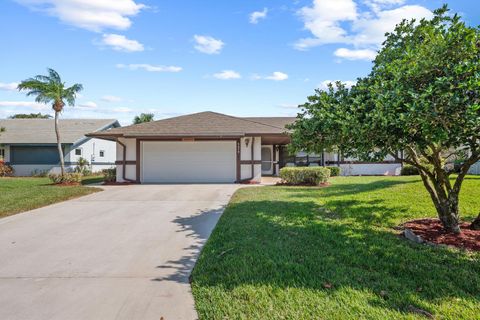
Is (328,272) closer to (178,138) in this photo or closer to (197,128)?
(178,138)

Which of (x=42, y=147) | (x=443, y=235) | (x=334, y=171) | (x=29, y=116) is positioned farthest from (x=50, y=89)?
(x=29, y=116)

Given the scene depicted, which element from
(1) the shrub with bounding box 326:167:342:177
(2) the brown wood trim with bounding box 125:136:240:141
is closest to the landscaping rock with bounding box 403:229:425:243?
(2) the brown wood trim with bounding box 125:136:240:141

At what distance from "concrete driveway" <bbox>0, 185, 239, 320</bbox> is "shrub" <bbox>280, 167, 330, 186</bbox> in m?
6.03

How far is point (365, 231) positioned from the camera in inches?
240

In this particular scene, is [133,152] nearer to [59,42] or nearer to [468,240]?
[59,42]

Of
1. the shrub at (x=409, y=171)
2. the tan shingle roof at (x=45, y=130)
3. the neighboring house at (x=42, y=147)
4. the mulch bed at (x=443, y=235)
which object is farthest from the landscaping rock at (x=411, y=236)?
the tan shingle roof at (x=45, y=130)

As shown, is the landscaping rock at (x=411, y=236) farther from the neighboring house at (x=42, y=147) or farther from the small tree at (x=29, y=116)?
the small tree at (x=29, y=116)

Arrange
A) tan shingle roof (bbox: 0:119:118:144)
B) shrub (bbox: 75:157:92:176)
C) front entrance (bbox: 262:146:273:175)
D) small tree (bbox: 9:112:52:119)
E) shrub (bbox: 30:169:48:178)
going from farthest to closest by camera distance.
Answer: small tree (bbox: 9:112:52:119)
tan shingle roof (bbox: 0:119:118:144)
shrub (bbox: 75:157:92:176)
shrub (bbox: 30:169:48:178)
front entrance (bbox: 262:146:273:175)

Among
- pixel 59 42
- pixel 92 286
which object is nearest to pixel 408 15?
pixel 92 286

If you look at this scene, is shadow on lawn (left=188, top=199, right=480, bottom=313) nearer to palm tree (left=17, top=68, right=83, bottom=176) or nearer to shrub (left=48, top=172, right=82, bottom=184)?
shrub (left=48, top=172, right=82, bottom=184)

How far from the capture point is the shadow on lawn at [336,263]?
11.8 ft

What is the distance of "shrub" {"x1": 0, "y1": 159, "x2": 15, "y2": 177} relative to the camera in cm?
2348

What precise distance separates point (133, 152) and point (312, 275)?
1494 cm

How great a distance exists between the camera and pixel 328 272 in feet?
13.3
